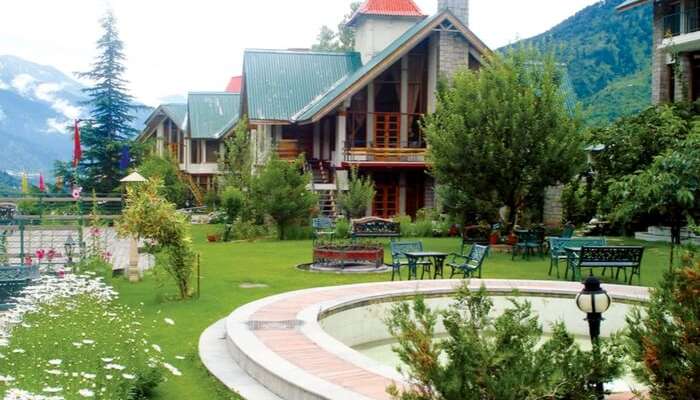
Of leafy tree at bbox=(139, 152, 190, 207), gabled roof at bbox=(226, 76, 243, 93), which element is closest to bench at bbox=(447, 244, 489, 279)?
leafy tree at bbox=(139, 152, 190, 207)

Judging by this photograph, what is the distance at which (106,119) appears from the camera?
42969 mm

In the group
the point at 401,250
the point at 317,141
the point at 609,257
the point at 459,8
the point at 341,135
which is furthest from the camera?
the point at 317,141

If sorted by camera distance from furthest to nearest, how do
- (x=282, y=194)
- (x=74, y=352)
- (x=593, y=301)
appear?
(x=282, y=194), (x=74, y=352), (x=593, y=301)

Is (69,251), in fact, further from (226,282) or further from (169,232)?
(169,232)

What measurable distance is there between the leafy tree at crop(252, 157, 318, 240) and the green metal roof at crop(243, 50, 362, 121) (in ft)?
25.3

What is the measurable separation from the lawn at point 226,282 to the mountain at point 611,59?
25.1 m

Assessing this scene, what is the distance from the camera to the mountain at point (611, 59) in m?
49.1

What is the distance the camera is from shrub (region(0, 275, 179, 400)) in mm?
7141

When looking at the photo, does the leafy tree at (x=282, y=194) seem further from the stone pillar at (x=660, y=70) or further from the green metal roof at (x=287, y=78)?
the stone pillar at (x=660, y=70)

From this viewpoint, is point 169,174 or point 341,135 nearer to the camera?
point 341,135

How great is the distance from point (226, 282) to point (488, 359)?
11.3 metres

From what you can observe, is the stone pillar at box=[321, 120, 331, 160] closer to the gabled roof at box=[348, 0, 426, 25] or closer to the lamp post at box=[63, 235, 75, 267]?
the gabled roof at box=[348, 0, 426, 25]

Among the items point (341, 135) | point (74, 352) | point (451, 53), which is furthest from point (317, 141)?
point (74, 352)

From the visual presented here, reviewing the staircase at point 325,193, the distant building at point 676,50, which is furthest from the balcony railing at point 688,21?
the staircase at point 325,193
